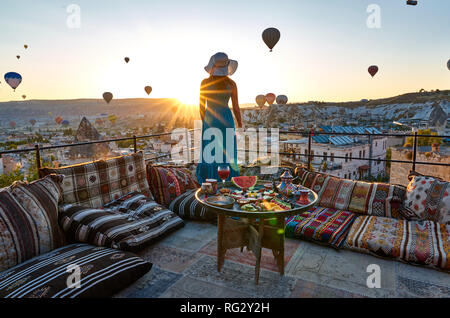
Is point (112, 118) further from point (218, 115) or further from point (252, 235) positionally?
point (252, 235)

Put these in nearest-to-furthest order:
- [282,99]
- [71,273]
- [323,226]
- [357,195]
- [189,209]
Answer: [71,273], [323,226], [357,195], [189,209], [282,99]

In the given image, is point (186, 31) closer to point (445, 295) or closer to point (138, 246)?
point (138, 246)

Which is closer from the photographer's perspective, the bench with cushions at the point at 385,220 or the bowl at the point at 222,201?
the bowl at the point at 222,201

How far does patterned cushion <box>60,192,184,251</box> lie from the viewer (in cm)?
219

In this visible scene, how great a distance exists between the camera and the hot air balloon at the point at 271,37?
413 inches

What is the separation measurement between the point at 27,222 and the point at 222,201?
1.39 m

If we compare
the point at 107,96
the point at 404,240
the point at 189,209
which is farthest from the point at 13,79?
the point at 404,240

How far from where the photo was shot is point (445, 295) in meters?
1.74

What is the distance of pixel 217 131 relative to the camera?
11.7 ft

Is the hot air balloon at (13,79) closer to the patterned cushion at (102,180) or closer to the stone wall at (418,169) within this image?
the patterned cushion at (102,180)

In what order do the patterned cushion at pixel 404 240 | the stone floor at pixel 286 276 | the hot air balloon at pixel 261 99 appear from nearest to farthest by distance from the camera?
the stone floor at pixel 286 276
the patterned cushion at pixel 404 240
the hot air balloon at pixel 261 99

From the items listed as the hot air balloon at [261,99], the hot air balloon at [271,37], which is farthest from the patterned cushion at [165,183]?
the hot air balloon at [261,99]
